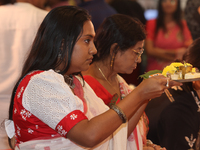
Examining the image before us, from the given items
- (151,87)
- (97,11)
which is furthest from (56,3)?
(151,87)

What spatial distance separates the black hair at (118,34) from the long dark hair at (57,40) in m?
0.58

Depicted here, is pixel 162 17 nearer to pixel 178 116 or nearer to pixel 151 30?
pixel 151 30

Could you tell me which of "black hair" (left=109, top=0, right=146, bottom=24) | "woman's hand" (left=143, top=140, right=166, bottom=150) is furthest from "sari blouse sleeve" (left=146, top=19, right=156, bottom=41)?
"woman's hand" (left=143, top=140, right=166, bottom=150)

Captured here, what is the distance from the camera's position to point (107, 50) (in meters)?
2.04

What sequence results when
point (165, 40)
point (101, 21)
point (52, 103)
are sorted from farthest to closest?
point (165, 40) → point (101, 21) → point (52, 103)

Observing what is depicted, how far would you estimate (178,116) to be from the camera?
2.30 metres

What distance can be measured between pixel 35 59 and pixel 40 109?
281 mm

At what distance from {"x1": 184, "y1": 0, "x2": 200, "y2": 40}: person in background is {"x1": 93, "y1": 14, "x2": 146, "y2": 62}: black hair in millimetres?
1942

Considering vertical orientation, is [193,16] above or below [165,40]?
above

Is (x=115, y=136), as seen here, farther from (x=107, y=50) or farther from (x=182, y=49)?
(x=182, y=49)

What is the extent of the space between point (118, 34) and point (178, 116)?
810mm

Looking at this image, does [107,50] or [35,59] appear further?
[107,50]

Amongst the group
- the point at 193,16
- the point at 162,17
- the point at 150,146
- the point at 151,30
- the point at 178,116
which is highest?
the point at 193,16

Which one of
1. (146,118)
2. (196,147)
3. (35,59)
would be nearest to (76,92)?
(35,59)
